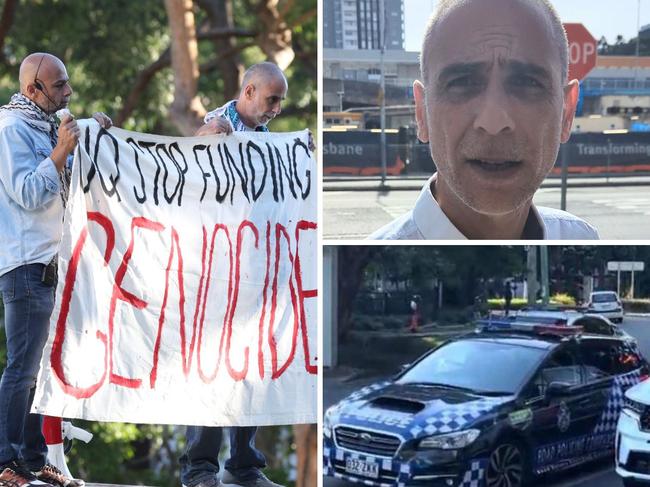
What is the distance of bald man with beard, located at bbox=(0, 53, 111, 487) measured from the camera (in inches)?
175

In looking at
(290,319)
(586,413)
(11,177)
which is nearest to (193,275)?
(290,319)

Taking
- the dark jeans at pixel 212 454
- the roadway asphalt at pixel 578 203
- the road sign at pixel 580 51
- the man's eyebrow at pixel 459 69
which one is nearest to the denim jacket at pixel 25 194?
the dark jeans at pixel 212 454

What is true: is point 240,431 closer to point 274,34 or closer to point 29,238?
point 29,238

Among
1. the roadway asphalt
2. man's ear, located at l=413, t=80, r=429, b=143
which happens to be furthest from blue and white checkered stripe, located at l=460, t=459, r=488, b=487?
man's ear, located at l=413, t=80, r=429, b=143

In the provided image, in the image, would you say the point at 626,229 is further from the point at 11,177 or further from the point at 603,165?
the point at 11,177

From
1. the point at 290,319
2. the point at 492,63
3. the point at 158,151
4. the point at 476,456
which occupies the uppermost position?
the point at 492,63

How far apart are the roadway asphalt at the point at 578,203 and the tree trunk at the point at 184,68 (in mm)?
7118

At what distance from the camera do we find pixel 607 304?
4.97 metres

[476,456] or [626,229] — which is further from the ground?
[626,229]

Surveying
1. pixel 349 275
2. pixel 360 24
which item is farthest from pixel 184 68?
pixel 349 275

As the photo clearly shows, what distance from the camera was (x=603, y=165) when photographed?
15.9 ft

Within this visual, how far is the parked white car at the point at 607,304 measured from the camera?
4.95 metres

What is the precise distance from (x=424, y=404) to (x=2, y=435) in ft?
5.94

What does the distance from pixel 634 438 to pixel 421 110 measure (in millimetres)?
1679
